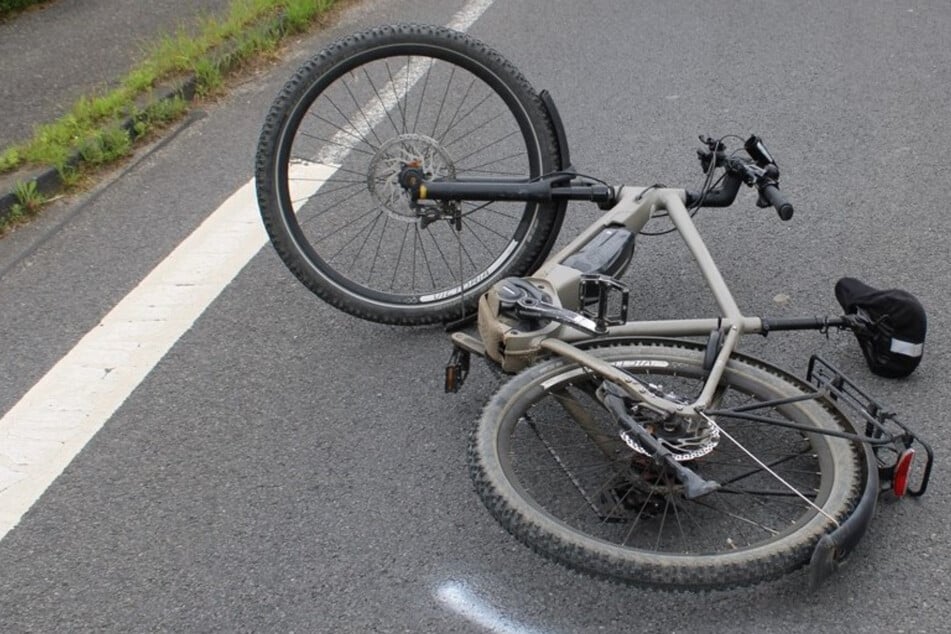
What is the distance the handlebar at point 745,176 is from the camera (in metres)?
3.54

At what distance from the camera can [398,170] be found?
3.89 meters

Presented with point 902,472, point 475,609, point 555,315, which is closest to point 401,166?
point 555,315

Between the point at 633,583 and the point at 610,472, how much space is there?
617 mm

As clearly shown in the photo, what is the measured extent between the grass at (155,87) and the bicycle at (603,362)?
55.1 inches

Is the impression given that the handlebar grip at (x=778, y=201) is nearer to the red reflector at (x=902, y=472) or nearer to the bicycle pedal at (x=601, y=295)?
the bicycle pedal at (x=601, y=295)

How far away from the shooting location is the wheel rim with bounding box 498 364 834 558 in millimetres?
2982

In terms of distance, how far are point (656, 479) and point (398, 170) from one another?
1546 millimetres

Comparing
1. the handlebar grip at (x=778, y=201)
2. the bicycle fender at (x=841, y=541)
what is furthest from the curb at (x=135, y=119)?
the bicycle fender at (x=841, y=541)

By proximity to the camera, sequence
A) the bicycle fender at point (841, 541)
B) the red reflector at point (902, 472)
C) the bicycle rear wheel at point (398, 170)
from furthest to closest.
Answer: the bicycle rear wheel at point (398, 170) < the red reflector at point (902, 472) < the bicycle fender at point (841, 541)

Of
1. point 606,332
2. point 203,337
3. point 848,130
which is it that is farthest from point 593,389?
point 848,130

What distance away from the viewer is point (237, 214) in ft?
15.9

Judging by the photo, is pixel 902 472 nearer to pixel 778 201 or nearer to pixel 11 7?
pixel 778 201

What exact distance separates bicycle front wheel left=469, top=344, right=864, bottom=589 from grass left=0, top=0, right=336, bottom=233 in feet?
9.58

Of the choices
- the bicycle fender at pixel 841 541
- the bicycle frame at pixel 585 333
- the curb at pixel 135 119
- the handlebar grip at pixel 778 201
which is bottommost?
the bicycle fender at pixel 841 541
